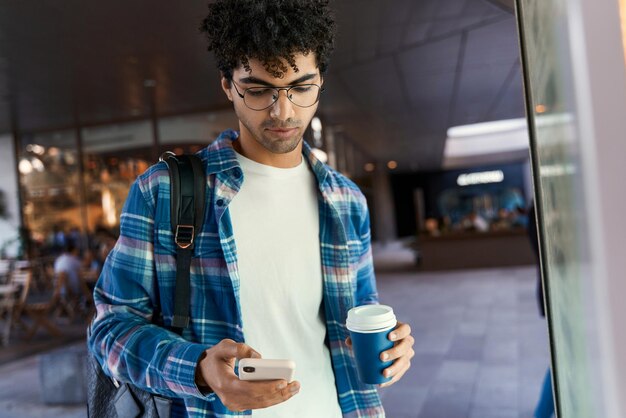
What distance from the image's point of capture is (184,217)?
118 centimetres

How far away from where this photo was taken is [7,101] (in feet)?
27.4

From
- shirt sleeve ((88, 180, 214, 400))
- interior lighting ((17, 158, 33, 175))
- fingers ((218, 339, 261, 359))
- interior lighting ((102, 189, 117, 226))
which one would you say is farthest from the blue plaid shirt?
interior lighting ((17, 158, 33, 175))

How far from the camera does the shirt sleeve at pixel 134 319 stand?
105 centimetres

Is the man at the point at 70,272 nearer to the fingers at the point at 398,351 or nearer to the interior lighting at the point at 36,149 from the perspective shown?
the interior lighting at the point at 36,149

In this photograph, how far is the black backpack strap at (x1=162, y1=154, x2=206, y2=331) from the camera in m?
1.16

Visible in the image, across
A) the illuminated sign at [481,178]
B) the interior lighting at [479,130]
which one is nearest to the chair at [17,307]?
the interior lighting at [479,130]

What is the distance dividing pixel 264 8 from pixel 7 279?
36.4ft

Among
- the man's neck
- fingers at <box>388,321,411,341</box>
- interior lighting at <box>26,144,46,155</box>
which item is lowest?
fingers at <box>388,321,411,341</box>

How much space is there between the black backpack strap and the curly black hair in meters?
0.25

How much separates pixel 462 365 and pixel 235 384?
15.6 feet

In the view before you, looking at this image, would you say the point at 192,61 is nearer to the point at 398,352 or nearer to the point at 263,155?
the point at 263,155

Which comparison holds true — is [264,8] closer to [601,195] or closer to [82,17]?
[601,195]

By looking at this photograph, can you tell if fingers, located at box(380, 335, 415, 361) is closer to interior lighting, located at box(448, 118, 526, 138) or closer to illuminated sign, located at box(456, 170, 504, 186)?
interior lighting, located at box(448, 118, 526, 138)

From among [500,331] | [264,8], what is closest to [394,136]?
[500,331]
